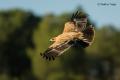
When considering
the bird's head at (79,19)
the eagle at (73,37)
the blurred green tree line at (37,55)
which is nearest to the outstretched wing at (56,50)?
the eagle at (73,37)

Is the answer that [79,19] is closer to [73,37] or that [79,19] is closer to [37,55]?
[73,37]

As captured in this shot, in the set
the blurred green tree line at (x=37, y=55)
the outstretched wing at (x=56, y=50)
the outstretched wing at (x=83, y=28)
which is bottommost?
the blurred green tree line at (x=37, y=55)

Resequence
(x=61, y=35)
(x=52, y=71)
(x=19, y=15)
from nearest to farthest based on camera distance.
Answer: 1. (x=61, y=35)
2. (x=52, y=71)
3. (x=19, y=15)

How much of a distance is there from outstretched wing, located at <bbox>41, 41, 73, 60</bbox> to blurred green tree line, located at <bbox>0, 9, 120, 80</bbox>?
125 feet

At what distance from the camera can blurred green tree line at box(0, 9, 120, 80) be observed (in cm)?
4738

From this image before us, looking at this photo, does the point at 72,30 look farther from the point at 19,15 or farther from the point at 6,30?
the point at 19,15

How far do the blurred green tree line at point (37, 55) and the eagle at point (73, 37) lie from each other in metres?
38.1

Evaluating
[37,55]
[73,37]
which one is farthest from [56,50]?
[37,55]

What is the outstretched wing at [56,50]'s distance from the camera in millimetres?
2807

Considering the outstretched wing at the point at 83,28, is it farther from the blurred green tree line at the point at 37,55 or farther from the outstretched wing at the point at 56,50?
the blurred green tree line at the point at 37,55

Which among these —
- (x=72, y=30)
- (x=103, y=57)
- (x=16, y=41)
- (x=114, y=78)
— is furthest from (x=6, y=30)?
(x=72, y=30)

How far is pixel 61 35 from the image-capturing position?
2.82m

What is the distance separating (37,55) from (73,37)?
137 feet

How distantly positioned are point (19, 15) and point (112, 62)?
39.1ft
